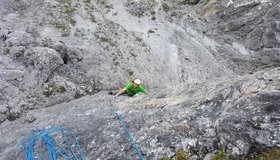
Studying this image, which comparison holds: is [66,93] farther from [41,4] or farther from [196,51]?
[196,51]

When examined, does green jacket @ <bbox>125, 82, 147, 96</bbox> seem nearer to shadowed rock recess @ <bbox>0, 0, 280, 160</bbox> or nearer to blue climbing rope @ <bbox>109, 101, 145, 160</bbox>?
shadowed rock recess @ <bbox>0, 0, 280, 160</bbox>

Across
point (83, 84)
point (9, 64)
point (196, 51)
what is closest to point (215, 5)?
point (196, 51)

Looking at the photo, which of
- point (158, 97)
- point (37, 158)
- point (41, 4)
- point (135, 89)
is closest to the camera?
point (37, 158)

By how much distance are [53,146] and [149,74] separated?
1604cm

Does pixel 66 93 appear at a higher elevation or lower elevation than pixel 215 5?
lower

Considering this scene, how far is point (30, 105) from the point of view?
16656 mm

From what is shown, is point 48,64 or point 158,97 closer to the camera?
point 158,97

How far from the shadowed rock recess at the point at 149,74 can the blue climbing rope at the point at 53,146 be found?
413mm

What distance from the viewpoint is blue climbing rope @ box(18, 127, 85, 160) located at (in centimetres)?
866

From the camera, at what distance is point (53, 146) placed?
367 inches

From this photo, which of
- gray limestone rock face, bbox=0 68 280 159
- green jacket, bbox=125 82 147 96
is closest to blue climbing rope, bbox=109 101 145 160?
gray limestone rock face, bbox=0 68 280 159

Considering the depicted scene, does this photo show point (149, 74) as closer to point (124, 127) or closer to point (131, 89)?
point (131, 89)

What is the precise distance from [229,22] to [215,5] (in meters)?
4.46

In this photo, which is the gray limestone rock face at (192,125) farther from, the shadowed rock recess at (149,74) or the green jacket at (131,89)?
the green jacket at (131,89)
